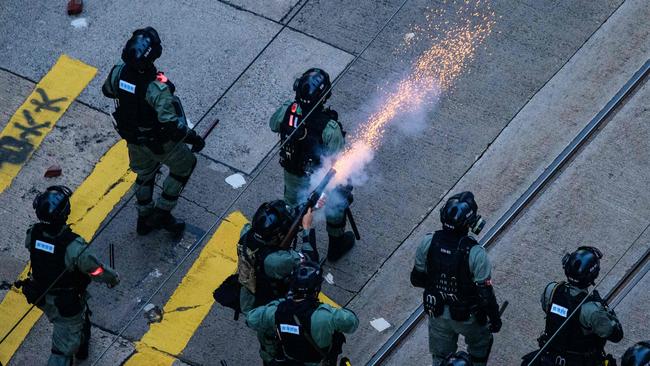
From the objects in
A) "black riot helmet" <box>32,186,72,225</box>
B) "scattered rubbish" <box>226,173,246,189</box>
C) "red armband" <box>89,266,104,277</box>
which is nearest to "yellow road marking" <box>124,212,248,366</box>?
"scattered rubbish" <box>226,173,246,189</box>

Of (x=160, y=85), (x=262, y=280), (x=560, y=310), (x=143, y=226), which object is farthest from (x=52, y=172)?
(x=560, y=310)

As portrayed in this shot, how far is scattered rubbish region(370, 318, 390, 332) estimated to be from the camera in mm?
12219

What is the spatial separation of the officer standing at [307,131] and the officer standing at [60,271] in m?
1.87

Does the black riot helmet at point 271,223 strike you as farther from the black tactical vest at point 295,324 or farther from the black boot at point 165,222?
the black boot at point 165,222

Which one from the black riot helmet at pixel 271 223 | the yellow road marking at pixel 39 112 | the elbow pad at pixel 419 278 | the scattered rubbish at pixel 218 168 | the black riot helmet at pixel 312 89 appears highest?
the black riot helmet at pixel 312 89

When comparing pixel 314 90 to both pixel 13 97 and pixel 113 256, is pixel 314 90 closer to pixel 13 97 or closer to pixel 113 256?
pixel 113 256

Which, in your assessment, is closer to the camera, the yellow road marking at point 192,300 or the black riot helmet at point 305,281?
the black riot helmet at point 305,281

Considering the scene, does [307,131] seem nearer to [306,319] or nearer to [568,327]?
[306,319]

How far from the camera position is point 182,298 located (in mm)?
12570

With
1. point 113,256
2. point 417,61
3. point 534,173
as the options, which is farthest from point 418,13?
point 113,256

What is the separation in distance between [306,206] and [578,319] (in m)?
2.49

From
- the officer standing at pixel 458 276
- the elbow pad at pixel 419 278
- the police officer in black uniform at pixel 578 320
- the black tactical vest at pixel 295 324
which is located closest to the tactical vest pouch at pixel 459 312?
the officer standing at pixel 458 276

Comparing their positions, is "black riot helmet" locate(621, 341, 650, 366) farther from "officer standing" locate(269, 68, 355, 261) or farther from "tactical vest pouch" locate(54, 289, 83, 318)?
"tactical vest pouch" locate(54, 289, 83, 318)

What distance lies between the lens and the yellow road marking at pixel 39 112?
13.8 metres
